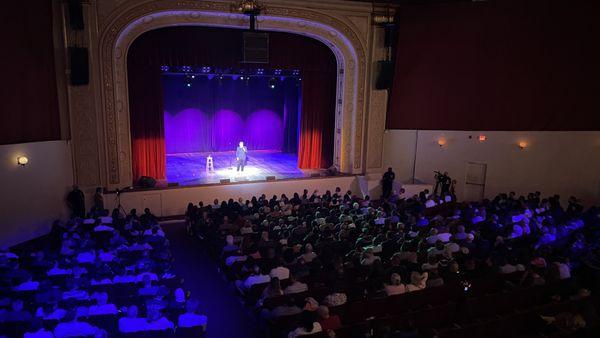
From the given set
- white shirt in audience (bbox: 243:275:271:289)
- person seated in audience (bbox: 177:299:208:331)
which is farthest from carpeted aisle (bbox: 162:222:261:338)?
person seated in audience (bbox: 177:299:208:331)

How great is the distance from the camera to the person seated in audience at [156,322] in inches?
227

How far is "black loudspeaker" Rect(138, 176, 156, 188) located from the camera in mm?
13695

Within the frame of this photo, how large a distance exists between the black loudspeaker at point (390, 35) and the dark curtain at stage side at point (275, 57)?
210 cm

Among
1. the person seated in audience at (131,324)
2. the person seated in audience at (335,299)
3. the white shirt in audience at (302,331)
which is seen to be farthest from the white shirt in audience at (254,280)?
the person seated in audience at (131,324)

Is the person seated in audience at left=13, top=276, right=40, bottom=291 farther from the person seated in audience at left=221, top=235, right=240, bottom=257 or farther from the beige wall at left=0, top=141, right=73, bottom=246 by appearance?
the beige wall at left=0, top=141, right=73, bottom=246

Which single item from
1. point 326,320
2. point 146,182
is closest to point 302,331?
point 326,320

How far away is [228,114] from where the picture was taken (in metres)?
21.7

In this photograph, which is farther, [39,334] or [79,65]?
[79,65]

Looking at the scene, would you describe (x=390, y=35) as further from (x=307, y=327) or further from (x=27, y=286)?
(x=27, y=286)

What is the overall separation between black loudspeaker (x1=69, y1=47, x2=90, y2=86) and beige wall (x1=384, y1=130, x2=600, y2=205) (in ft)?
34.4

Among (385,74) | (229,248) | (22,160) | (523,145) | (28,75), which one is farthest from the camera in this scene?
(385,74)

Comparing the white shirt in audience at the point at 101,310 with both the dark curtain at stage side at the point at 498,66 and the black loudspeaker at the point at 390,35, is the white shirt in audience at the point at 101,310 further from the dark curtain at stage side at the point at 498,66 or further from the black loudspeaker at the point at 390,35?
the black loudspeaker at the point at 390,35

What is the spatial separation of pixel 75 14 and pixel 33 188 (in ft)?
15.4

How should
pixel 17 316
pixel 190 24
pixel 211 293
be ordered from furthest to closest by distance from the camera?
1. pixel 190 24
2. pixel 211 293
3. pixel 17 316
